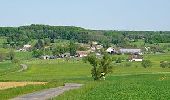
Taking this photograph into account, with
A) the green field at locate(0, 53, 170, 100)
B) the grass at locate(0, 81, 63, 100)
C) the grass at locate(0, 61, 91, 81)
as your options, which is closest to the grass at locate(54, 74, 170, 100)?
the green field at locate(0, 53, 170, 100)

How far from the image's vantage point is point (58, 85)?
7012 centimetres

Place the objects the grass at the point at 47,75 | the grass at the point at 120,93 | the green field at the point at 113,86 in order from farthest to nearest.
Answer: the grass at the point at 47,75 < the green field at the point at 113,86 < the grass at the point at 120,93

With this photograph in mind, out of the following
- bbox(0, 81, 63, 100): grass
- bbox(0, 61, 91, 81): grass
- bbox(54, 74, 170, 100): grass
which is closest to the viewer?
bbox(54, 74, 170, 100): grass

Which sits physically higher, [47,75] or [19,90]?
[19,90]

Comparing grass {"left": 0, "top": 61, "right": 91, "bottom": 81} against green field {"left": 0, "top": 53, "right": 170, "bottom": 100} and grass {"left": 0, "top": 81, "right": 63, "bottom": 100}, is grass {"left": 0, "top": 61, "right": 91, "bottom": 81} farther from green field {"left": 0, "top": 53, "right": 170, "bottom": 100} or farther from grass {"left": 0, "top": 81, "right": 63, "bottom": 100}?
grass {"left": 0, "top": 81, "right": 63, "bottom": 100}

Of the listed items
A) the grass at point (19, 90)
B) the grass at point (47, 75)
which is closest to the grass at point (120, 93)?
the grass at point (19, 90)

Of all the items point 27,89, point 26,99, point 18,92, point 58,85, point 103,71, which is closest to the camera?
A: point 26,99

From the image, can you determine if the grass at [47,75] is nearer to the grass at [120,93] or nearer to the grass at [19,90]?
the grass at [19,90]

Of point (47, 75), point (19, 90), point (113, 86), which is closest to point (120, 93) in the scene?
point (113, 86)

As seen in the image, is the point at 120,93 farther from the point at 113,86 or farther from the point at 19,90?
the point at 19,90

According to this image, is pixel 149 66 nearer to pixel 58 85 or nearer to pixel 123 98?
pixel 58 85

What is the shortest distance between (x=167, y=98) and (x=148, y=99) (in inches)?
66.0

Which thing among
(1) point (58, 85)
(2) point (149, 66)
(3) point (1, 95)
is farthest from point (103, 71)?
(2) point (149, 66)

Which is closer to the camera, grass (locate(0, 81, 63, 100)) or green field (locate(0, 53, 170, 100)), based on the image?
green field (locate(0, 53, 170, 100))
